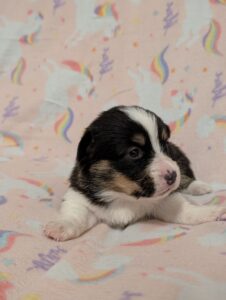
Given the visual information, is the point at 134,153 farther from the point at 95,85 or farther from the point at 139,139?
the point at 95,85

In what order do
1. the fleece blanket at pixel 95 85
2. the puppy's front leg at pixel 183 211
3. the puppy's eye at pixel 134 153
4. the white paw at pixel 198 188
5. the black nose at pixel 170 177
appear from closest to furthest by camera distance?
the black nose at pixel 170 177
the puppy's eye at pixel 134 153
the puppy's front leg at pixel 183 211
the fleece blanket at pixel 95 85
the white paw at pixel 198 188

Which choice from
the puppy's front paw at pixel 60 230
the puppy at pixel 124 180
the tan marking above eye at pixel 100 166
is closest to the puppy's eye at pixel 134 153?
the puppy at pixel 124 180

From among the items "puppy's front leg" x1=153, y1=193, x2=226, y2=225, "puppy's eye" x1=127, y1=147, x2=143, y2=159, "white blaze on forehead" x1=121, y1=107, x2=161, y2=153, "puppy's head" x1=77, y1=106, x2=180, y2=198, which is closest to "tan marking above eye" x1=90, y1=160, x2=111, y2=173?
"puppy's head" x1=77, y1=106, x2=180, y2=198

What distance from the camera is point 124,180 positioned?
2.60m

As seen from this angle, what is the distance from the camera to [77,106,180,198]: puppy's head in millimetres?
2492

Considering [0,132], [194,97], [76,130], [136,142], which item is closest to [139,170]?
[136,142]

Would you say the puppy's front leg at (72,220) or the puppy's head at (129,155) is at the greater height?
the puppy's head at (129,155)

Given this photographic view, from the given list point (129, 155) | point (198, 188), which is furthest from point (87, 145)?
point (198, 188)

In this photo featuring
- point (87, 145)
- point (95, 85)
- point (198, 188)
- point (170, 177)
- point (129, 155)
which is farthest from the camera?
point (95, 85)

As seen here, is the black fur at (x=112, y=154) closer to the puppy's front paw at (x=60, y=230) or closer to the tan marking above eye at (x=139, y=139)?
the tan marking above eye at (x=139, y=139)

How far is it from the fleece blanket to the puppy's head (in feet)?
0.91

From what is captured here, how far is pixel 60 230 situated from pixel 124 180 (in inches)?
17.8

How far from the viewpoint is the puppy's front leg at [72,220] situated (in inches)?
97.9

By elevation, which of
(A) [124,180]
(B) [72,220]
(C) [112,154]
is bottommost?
(B) [72,220]
